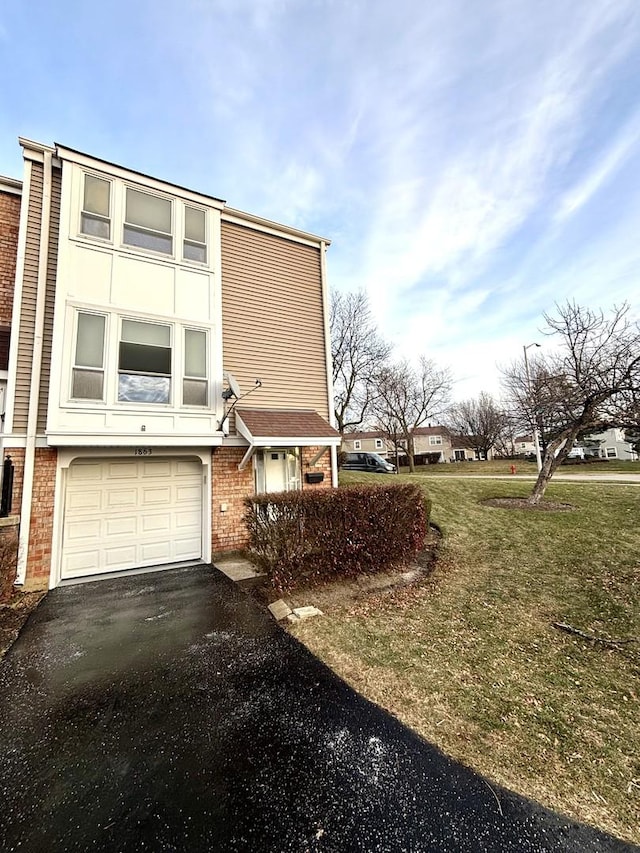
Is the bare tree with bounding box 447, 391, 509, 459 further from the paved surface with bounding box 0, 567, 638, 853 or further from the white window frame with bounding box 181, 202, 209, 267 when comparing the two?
the paved surface with bounding box 0, 567, 638, 853

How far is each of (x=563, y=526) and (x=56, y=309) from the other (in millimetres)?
11904

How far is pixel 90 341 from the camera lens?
7.30 metres

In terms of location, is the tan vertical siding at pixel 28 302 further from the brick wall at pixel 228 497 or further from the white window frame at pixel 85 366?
the brick wall at pixel 228 497

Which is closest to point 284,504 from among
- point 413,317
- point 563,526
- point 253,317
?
point 253,317

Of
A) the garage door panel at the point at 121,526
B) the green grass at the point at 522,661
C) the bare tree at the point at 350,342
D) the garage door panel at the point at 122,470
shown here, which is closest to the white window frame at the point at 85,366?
the garage door panel at the point at 122,470

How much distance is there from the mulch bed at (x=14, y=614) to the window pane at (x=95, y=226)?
7095 millimetres

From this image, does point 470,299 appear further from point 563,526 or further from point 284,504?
point 284,504

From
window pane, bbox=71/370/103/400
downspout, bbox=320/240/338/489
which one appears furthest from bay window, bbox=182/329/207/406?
downspout, bbox=320/240/338/489

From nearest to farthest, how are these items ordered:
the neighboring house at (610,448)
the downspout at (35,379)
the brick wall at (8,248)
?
1. the downspout at (35,379)
2. the brick wall at (8,248)
3. the neighboring house at (610,448)

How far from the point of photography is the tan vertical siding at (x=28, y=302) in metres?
6.80

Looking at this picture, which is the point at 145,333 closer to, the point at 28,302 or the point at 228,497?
the point at 28,302

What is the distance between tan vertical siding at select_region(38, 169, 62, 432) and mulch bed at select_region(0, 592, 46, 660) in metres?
2.93

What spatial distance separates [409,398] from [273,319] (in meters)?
26.7

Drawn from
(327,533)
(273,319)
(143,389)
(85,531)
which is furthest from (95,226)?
(327,533)
